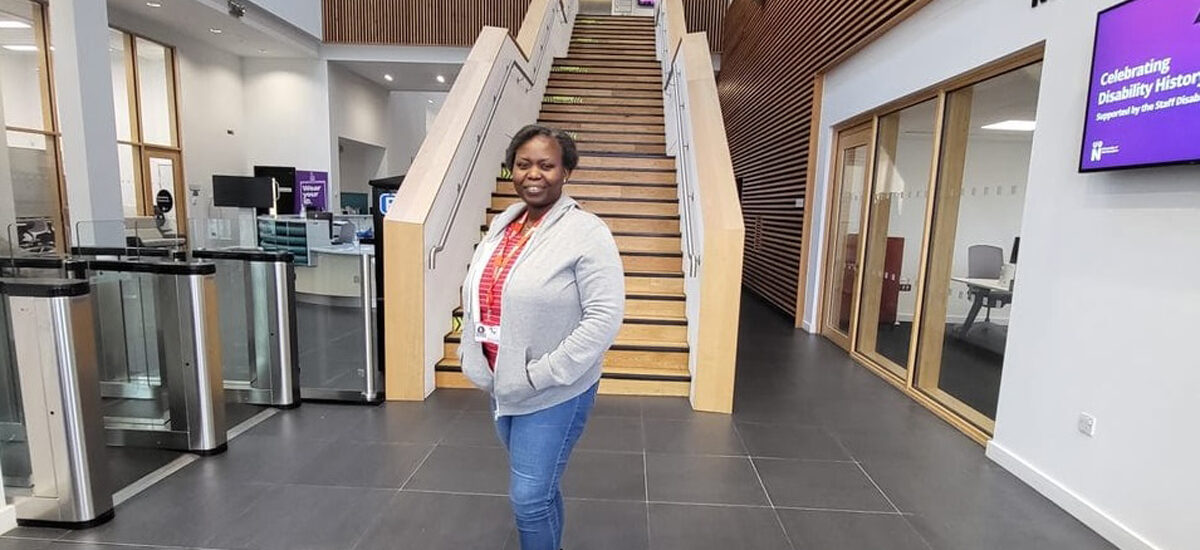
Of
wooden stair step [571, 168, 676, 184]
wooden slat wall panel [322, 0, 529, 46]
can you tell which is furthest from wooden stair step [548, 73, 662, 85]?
wooden slat wall panel [322, 0, 529, 46]

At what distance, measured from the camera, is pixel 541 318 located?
1435 millimetres

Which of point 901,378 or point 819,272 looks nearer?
point 901,378

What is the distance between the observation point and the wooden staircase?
Answer: 4199 millimetres

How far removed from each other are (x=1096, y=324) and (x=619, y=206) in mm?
3912

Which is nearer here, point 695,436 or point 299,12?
point 695,436

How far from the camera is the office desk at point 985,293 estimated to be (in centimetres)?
370

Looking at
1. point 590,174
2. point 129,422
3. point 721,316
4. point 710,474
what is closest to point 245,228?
point 129,422

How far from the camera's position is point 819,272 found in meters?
6.05

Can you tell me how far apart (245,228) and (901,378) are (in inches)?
257

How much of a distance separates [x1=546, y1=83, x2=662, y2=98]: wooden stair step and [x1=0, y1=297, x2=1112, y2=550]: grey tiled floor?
508cm

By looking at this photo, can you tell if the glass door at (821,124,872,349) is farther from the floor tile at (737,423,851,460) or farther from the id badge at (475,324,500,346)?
the id badge at (475,324,500,346)

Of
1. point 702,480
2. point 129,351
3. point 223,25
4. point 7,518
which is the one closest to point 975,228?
point 702,480

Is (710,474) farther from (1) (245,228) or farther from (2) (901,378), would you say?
(1) (245,228)

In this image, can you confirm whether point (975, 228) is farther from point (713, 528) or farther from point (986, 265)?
point (713, 528)
